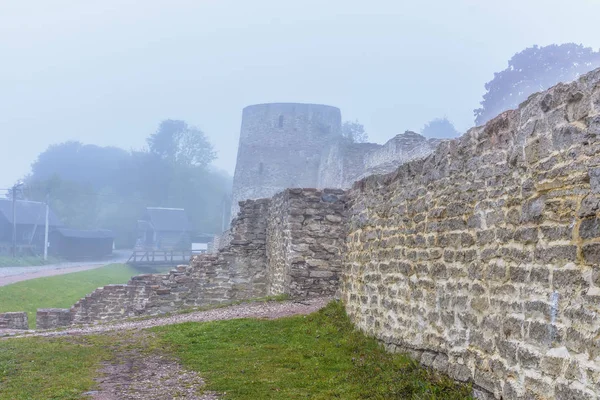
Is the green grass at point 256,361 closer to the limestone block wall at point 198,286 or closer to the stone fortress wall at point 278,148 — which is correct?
the limestone block wall at point 198,286

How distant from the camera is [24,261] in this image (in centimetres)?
4938

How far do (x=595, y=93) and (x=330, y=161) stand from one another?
37.8m

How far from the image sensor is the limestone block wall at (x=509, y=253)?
409 cm

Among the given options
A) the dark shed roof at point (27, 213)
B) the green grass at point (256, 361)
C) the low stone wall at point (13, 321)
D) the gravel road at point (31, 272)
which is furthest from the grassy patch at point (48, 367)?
the dark shed roof at point (27, 213)

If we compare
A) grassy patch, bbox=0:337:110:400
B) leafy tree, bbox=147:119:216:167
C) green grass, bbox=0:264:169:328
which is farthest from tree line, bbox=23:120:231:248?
grassy patch, bbox=0:337:110:400

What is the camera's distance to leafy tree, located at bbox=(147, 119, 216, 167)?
328 feet

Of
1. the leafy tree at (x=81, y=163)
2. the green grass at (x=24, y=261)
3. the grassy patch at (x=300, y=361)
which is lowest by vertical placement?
the green grass at (x=24, y=261)

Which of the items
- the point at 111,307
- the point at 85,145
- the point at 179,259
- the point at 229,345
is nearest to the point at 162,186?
the point at 85,145

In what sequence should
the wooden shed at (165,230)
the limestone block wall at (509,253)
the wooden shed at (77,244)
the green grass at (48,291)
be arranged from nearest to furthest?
the limestone block wall at (509,253) < the green grass at (48,291) < the wooden shed at (77,244) < the wooden shed at (165,230)

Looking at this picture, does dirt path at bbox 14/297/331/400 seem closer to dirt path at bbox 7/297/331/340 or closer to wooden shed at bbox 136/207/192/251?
dirt path at bbox 7/297/331/340

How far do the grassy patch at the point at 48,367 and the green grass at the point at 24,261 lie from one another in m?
39.1

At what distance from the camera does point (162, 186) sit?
91188 mm

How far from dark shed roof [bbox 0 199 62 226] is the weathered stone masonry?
45963 millimetres

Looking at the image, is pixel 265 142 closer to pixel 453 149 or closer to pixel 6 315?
pixel 6 315
